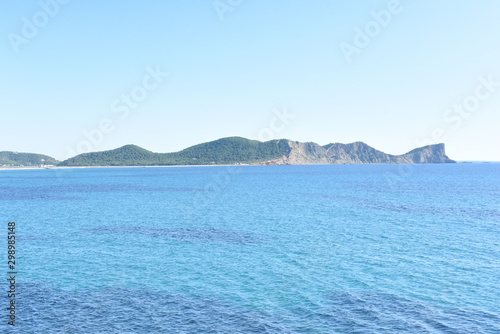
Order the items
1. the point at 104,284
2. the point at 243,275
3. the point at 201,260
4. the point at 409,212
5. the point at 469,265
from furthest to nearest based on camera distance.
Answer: the point at 409,212 → the point at 201,260 → the point at 469,265 → the point at 243,275 → the point at 104,284

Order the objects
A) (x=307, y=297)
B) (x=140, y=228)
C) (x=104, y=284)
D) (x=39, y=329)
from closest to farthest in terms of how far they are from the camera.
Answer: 1. (x=39, y=329)
2. (x=307, y=297)
3. (x=104, y=284)
4. (x=140, y=228)

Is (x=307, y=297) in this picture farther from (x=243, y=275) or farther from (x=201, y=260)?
(x=201, y=260)

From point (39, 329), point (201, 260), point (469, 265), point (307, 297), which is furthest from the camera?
point (201, 260)

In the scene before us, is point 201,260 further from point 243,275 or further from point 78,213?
point 78,213

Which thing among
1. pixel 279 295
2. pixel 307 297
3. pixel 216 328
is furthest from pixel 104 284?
pixel 307 297

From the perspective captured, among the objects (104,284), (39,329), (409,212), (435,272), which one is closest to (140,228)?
(104,284)

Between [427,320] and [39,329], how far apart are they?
27730 mm

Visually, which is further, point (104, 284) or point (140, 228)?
point (140, 228)

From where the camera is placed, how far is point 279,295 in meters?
30.8

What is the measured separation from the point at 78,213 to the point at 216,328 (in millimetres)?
64912

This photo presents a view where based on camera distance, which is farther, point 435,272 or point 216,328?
point 435,272

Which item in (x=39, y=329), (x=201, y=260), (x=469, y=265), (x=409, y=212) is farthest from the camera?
(x=409, y=212)

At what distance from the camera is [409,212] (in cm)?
7738

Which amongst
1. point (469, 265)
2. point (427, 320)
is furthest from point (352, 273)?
point (469, 265)
